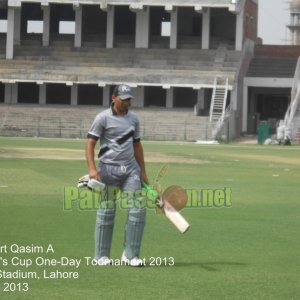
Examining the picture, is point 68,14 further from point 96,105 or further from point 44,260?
point 44,260

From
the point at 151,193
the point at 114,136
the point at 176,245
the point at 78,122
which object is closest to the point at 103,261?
the point at 151,193

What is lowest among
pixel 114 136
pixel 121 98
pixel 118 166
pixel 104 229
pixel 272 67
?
pixel 272 67

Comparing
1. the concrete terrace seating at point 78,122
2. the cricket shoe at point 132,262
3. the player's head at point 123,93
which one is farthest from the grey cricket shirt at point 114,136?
the concrete terrace seating at point 78,122

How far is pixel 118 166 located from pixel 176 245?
101 inches

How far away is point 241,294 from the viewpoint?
11922 millimetres

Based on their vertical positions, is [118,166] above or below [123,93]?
below

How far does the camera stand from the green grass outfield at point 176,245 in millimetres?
12102

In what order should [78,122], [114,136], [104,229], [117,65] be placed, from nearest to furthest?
[104,229] → [114,136] → [78,122] → [117,65]

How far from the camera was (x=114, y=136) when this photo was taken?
13.9m

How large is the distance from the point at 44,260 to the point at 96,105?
234 ft

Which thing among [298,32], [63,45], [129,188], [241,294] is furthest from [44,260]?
[298,32]

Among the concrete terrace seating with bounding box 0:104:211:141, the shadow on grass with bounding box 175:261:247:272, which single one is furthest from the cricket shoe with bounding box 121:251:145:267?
the concrete terrace seating with bounding box 0:104:211:141

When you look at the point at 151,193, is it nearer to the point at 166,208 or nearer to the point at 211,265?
the point at 166,208

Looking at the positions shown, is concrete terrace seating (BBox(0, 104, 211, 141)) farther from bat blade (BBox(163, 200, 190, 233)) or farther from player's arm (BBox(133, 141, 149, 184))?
bat blade (BBox(163, 200, 190, 233))
